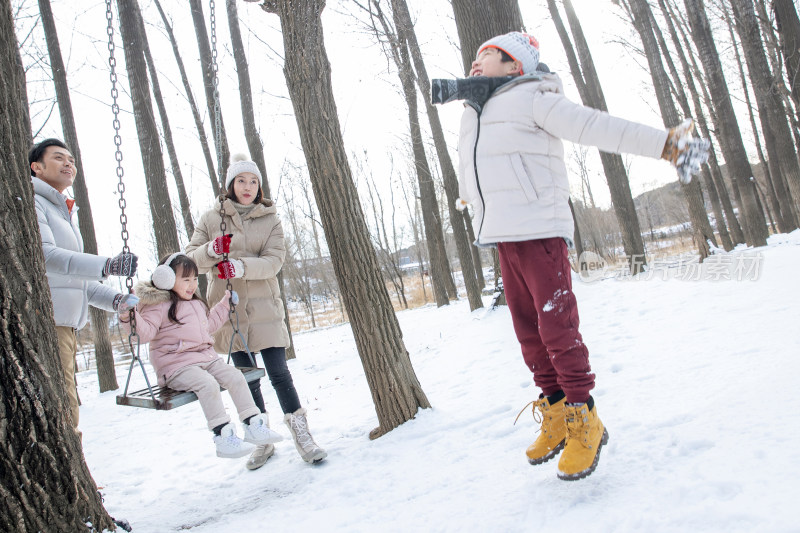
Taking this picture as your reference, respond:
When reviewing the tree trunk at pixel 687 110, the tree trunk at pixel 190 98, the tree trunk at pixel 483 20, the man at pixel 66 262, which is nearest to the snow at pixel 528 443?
the man at pixel 66 262

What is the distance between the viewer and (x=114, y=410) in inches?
285

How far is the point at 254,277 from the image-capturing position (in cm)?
346

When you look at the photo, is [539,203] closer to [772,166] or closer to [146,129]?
[146,129]

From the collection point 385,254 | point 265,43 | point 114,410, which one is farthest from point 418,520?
point 385,254

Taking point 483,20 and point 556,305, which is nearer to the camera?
point 556,305

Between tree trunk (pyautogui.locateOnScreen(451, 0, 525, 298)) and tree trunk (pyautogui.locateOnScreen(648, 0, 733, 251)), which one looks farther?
tree trunk (pyautogui.locateOnScreen(648, 0, 733, 251))

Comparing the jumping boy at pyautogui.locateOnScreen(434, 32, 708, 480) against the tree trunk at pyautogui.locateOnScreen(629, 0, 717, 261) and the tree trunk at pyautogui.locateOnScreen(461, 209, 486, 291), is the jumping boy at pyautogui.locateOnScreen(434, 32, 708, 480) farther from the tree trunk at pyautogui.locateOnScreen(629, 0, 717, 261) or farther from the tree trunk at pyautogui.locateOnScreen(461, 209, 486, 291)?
the tree trunk at pyautogui.locateOnScreen(461, 209, 486, 291)

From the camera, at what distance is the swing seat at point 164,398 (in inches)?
105

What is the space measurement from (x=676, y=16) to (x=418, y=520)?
710 inches

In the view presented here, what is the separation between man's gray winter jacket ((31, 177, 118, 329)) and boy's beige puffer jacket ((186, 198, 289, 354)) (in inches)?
28.5

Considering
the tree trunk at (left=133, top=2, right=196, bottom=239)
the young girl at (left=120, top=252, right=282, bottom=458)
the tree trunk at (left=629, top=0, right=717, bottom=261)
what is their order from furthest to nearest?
the tree trunk at (left=133, top=2, right=196, bottom=239)
the tree trunk at (left=629, top=0, right=717, bottom=261)
the young girl at (left=120, top=252, right=282, bottom=458)

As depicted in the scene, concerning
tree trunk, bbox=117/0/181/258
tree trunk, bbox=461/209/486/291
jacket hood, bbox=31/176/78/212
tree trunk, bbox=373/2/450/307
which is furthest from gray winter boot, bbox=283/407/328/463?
tree trunk, bbox=461/209/486/291

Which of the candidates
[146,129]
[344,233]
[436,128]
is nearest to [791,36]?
[436,128]

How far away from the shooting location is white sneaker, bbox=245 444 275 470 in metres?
3.53
